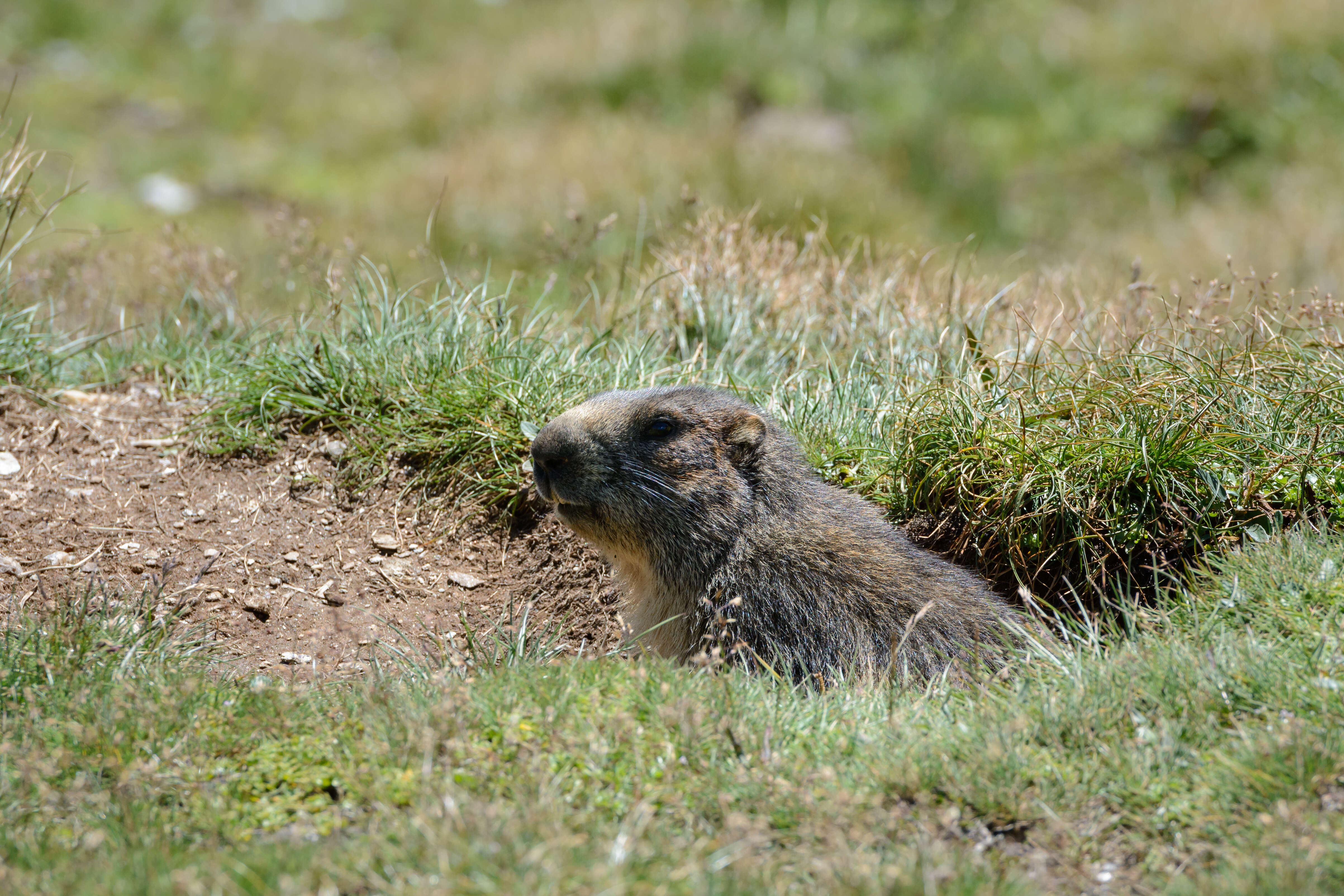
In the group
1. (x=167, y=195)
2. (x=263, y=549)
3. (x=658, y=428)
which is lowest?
(x=167, y=195)

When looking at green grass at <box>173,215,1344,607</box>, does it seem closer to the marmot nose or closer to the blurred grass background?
the marmot nose

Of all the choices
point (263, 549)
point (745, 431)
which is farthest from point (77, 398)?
point (745, 431)

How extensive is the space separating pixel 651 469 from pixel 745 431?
42 centimetres

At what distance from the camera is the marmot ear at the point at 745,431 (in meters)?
4.64

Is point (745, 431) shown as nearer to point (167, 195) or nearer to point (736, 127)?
point (736, 127)

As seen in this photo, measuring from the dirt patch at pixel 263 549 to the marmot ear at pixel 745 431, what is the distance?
1.07 meters

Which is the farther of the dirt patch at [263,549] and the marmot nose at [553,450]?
the dirt patch at [263,549]

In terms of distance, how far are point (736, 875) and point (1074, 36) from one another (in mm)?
14808

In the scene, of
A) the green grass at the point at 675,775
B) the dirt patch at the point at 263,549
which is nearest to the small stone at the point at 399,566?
the dirt patch at the point at 263,549

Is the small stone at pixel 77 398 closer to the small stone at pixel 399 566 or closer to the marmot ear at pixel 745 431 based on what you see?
the small stone at pixel 399 566

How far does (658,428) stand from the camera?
459 cm

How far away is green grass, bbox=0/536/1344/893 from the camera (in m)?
2.76

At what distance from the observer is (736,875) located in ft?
8.98

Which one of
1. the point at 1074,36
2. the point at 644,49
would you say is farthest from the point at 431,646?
the point at 1074,36
